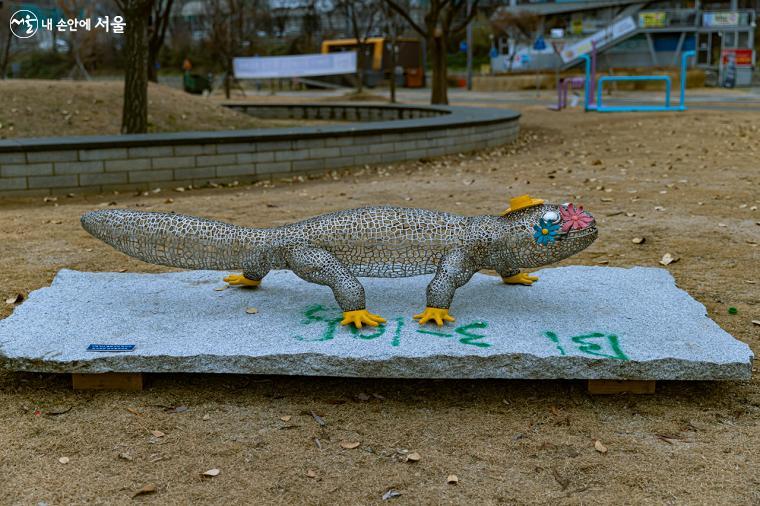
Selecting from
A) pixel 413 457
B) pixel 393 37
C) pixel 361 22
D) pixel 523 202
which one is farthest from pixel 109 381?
pixel 361 22

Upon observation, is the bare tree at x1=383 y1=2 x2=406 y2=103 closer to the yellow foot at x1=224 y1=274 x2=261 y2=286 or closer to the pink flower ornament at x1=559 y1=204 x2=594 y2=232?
the yellow foot at x1=224 y1=274 x2=261 y2=286

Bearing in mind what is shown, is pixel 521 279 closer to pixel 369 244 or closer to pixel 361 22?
pixel 369 244

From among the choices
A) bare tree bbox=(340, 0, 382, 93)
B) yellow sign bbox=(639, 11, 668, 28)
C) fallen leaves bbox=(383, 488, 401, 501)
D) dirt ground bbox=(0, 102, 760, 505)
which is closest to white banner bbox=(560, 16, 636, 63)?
yellow sign bbox=(639, 11, 668, 28)

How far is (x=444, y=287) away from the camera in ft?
12.9

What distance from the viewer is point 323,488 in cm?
302

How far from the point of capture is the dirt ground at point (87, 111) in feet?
39.9

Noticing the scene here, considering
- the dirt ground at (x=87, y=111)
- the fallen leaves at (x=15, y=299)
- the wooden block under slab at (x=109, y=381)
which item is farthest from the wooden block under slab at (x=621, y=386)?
the dirt ground at (x=87, y=111)

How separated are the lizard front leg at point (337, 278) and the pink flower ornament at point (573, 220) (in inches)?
41.8

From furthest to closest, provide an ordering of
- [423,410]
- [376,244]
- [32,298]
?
1. [32,298]
2. [376,244]
3. [423,410]

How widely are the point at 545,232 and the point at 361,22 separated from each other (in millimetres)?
48120

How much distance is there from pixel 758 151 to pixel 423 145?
16.7 feet

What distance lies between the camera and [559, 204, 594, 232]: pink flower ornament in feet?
12.9

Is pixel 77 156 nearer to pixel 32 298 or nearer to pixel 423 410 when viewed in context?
pixel 32 298

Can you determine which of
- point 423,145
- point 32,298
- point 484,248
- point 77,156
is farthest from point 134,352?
point 423,145
